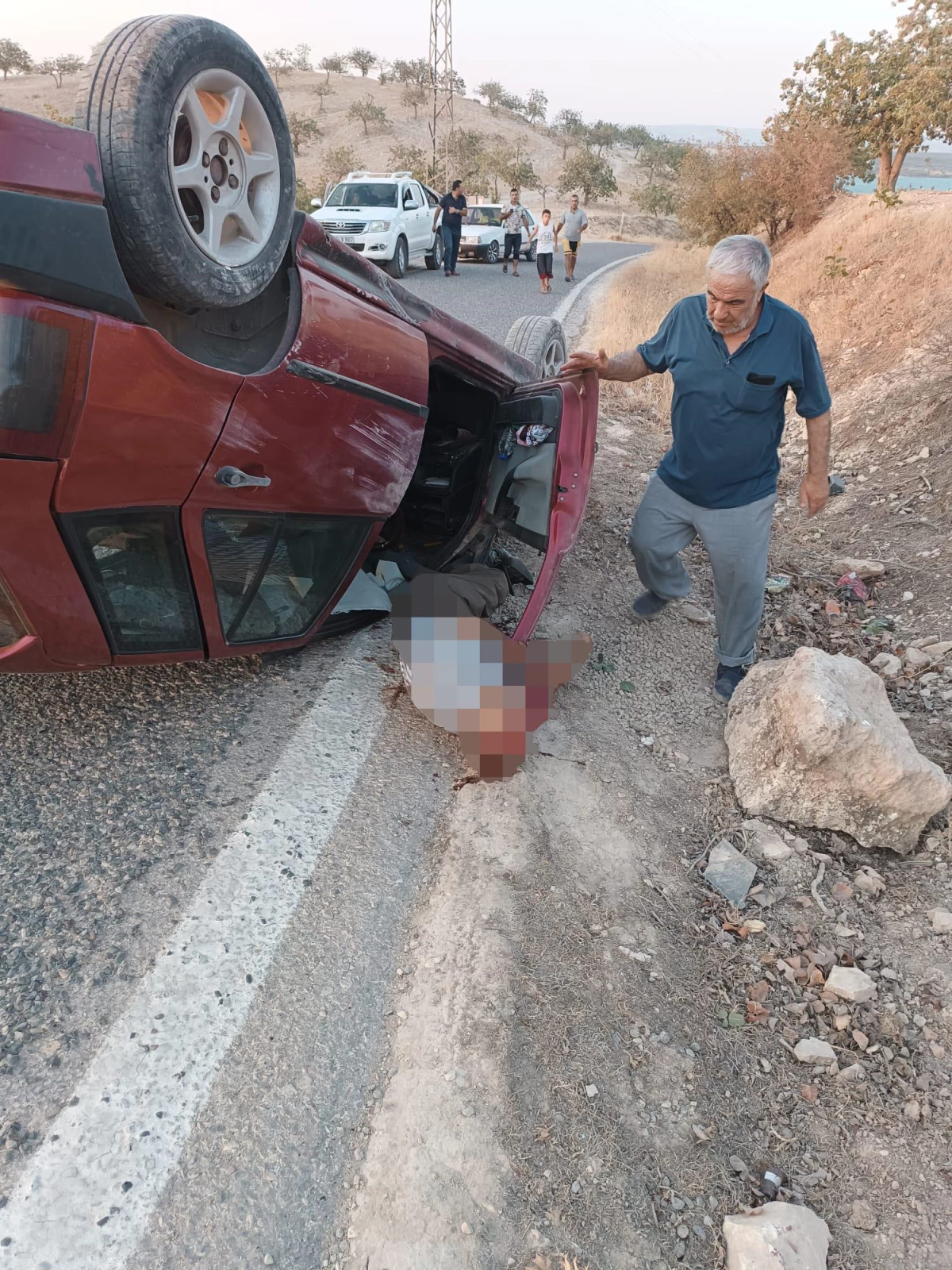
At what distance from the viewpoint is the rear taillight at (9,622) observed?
219 centimetres

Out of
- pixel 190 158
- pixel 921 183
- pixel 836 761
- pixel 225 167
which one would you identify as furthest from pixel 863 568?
pixel 921 183

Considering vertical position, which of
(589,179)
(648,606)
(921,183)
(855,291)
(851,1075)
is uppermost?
(589,179)

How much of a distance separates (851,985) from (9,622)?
272 cm

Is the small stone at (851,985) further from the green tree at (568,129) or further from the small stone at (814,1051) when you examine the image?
the green tree at (568,129)

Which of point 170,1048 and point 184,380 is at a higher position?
point 184,380

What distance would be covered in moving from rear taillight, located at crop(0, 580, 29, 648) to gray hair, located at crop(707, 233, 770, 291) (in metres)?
2.66

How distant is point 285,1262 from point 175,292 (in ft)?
7.79

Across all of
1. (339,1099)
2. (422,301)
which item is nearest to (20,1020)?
(339,1099)

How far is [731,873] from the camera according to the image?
9.21 feet

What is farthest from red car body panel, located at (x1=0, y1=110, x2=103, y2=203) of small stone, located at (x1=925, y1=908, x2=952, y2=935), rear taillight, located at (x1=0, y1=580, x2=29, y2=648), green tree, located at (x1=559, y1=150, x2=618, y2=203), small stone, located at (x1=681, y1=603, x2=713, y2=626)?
green tree, located at (x1=559, y1=150, x2=618, y2=203)

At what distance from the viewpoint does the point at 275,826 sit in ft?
8.69

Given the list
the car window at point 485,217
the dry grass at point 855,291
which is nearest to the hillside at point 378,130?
the car window at point 485,217

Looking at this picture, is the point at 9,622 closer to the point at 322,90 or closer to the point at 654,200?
the point at 654,200

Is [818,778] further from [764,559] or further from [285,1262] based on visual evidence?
[285,1262]
